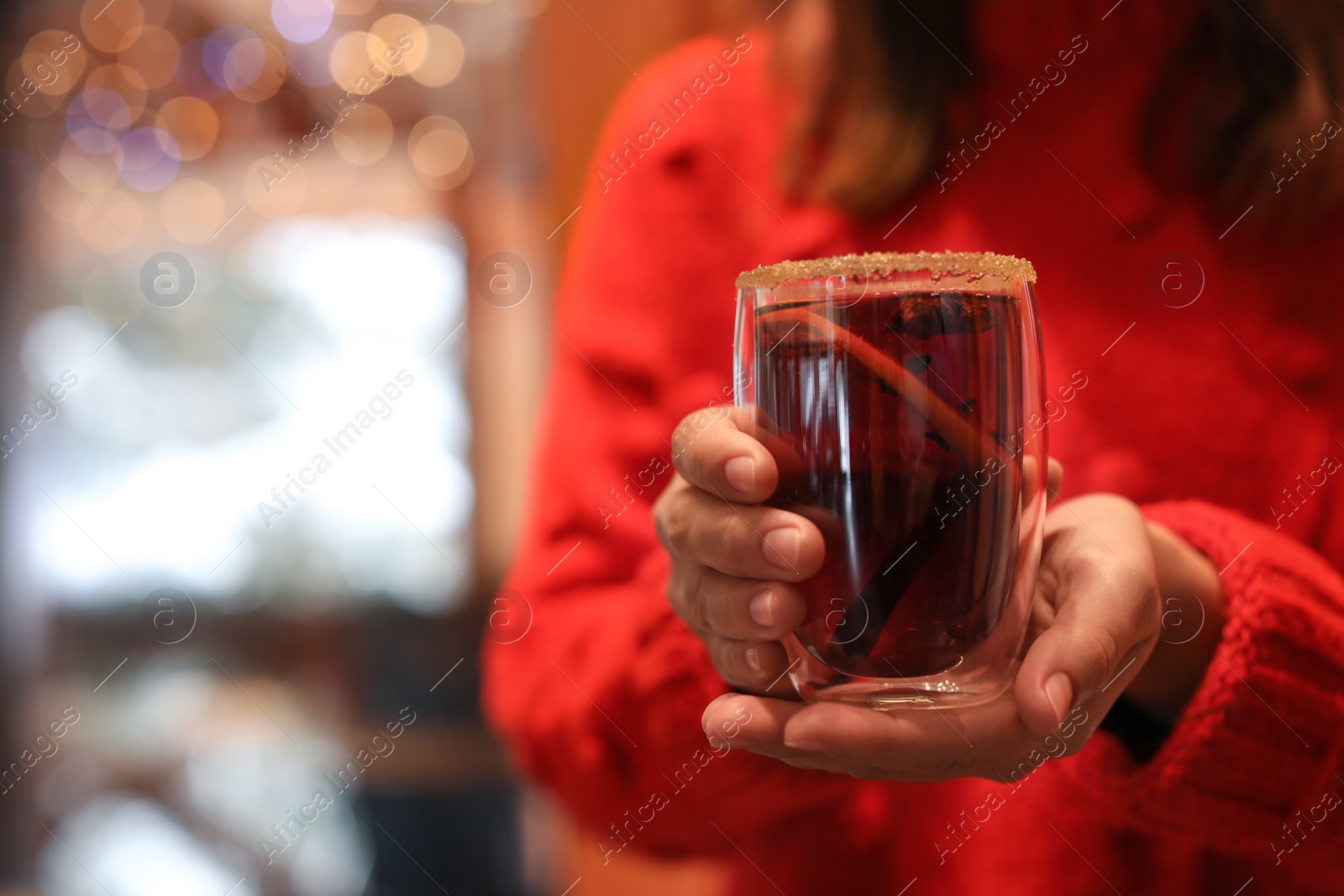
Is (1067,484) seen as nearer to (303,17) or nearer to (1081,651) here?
(1081,651)

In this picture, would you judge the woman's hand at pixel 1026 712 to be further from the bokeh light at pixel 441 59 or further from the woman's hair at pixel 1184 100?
the bokeh light at pixel 441 59

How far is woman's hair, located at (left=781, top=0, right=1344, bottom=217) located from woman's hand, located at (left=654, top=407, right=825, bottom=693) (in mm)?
233

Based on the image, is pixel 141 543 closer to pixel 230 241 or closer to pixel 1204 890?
pixel 230 241

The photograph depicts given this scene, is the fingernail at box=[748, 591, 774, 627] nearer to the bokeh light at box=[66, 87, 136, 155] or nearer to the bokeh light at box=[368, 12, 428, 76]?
the bokeh light at box=[368, 12, 428, 76]

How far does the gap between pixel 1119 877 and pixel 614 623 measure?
0.28 m

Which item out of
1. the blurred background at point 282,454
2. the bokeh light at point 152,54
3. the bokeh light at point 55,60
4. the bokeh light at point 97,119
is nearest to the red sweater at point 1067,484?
the blurred background at point 282,454

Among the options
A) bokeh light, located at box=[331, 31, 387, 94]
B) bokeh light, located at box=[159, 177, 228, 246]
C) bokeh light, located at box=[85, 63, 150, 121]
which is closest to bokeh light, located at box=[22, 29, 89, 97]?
bokeh light, located at box=[85, 63, 150, 121]

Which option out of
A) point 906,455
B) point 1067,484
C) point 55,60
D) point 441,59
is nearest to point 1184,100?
point 1067,484

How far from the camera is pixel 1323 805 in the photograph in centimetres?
39

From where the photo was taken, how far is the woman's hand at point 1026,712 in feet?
0.89

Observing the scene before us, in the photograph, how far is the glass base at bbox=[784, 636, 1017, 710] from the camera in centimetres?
31

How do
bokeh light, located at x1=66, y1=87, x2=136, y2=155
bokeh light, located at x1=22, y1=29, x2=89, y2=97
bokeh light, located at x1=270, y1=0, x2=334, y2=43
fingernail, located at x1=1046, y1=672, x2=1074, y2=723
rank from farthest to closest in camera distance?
1. bokeh light, located at x1=66, y1=87, x2=136, y2=155
2. bokeh light, located at x1=270, y1=0, x2=334, y2=43
3. bokeh light, located at x1=22, y1=29, x2=89, y2=97
4. fingernail, located at x1=1046, y1=672, x2=1074, y2=723

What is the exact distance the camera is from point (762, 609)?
0.28 m

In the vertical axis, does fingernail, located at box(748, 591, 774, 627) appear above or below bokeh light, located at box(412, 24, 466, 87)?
below
